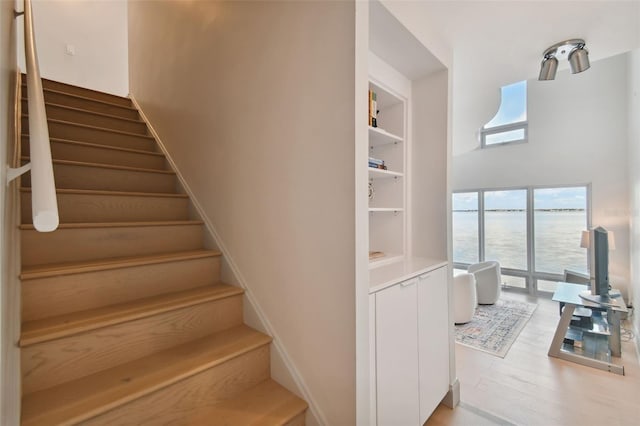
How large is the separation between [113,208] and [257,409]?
153cm

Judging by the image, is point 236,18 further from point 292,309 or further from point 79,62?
point 79,62

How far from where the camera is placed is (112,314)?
4.38 ft

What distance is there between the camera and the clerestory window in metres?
5.55

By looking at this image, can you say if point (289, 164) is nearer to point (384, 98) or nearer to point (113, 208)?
point (384, 98)

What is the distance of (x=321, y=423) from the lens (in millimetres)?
1354

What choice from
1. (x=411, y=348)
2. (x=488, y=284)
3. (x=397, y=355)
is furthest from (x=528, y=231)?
(x=397, y=355)

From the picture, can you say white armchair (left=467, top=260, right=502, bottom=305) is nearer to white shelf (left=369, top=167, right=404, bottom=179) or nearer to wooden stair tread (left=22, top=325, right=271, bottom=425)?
white shelf (left=369, top=167, right=404, bottom=179)

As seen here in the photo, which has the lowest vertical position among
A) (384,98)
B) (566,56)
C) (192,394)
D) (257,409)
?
(257,409)

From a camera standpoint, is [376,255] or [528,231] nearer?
[376,255]

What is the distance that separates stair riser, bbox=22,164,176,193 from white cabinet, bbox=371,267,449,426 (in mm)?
1998

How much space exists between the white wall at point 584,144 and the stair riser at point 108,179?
3424 mm

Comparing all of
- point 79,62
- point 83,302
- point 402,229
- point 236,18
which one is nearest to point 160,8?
point 236,18

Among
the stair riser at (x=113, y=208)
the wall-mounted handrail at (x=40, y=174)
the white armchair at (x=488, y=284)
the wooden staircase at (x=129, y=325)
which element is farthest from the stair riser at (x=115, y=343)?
the white armchair at (x=488, y=284)

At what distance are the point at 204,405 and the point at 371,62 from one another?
6.53ft
